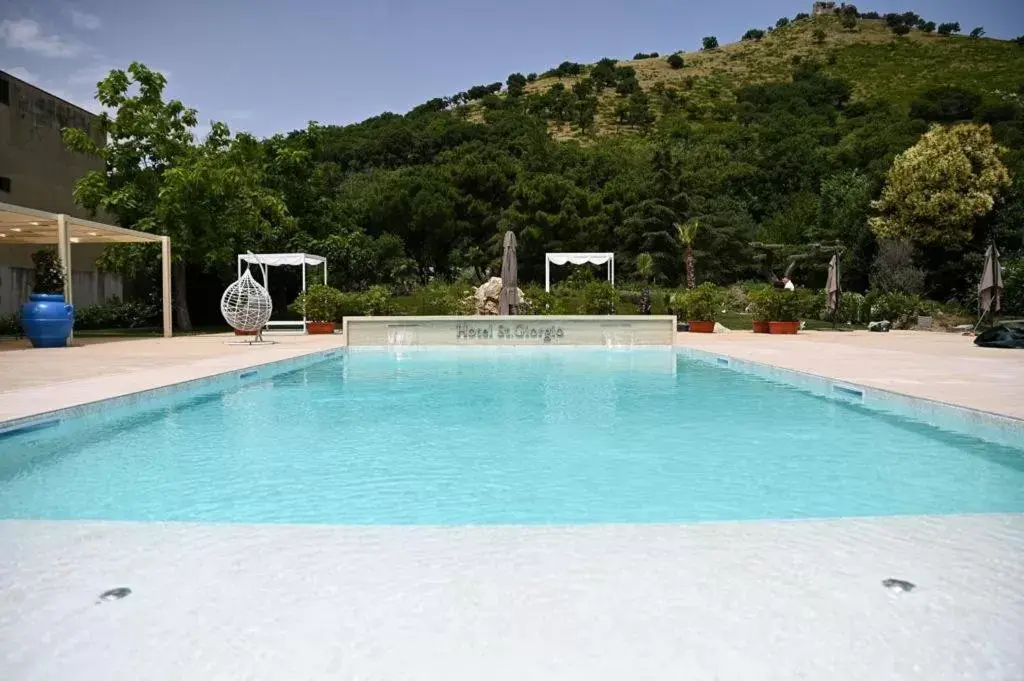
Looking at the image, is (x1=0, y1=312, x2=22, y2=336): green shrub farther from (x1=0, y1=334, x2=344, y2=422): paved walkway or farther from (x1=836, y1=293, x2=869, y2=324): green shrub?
(x1=836, y1=293, x2=869, y2=324): green shrub

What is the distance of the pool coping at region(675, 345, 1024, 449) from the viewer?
4.71 metres

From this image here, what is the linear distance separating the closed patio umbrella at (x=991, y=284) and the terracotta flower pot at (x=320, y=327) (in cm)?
1351

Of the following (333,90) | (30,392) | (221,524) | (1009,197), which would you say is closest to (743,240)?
(1009,197)

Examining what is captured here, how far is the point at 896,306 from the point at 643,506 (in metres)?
16.8

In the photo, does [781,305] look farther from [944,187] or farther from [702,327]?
[944,187]

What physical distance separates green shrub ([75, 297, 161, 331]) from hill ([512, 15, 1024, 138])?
31.8 m

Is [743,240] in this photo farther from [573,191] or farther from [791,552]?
[791,552]

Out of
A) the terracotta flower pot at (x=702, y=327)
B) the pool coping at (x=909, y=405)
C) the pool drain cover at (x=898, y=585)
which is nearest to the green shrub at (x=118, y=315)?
the terracotta flower pot at (x=702, y=327)

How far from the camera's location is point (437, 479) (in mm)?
4055

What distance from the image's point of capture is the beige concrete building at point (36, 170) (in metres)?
16.2

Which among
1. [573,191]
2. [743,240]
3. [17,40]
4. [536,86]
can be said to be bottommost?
[743,240]

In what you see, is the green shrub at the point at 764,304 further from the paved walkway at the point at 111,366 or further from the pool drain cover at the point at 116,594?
the pool drain cover at the point at 116,594

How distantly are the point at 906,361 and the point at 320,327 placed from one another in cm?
1195

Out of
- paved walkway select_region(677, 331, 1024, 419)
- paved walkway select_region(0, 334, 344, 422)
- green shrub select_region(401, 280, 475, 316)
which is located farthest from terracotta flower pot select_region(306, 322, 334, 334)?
paved walkway select_region(677, 331, 1024, 419)
